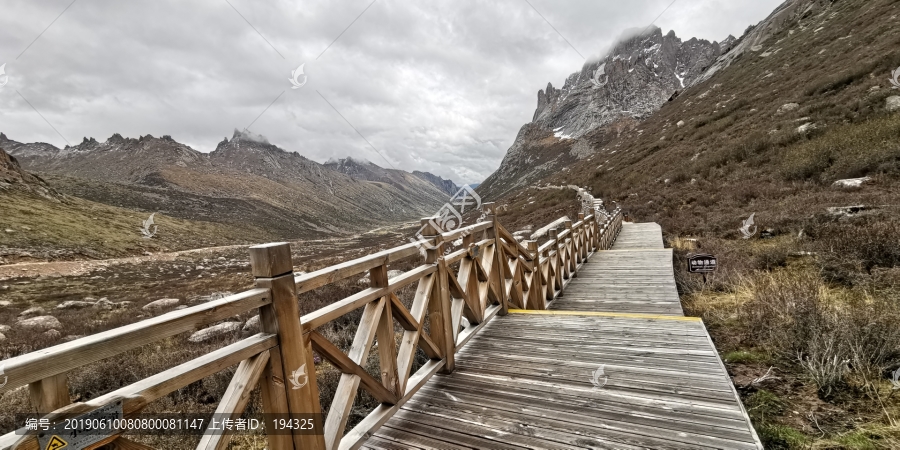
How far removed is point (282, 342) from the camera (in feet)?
6.32

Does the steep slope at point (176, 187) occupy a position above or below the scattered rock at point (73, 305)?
above

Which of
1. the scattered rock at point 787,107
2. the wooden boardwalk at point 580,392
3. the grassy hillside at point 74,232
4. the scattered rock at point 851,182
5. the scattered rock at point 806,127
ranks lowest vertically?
the wooden boardwalk at point 580,392

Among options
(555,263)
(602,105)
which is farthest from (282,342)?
(602,105)

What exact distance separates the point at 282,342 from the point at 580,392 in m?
2.35

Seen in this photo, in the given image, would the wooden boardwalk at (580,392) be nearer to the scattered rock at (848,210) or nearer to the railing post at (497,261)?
the railing post at (497,261)

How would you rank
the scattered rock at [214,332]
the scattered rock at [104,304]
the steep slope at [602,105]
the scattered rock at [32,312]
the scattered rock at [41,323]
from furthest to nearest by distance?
the steep slope at [602,105] → the scattered rock at [104,304] → the scattered rock at [32,312] → the scattered rock at [41,323] → the scattered rock at [214,332]

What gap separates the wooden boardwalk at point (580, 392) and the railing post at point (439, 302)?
0.81ft

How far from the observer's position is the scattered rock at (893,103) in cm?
1557

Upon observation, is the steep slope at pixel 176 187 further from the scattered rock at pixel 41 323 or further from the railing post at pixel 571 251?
the railing post at pixel 571 251

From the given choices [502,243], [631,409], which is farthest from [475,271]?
[631,409]

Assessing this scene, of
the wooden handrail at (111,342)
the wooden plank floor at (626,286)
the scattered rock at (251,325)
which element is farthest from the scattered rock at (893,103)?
the scattered rock at (251,325)

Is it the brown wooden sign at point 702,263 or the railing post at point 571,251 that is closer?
the brown wooden sign at point 702,263

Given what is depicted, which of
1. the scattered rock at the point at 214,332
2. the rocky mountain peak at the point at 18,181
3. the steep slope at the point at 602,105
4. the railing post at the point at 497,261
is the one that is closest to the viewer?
the railing post at the point at 497,261

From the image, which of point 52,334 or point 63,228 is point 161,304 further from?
point 63,228
